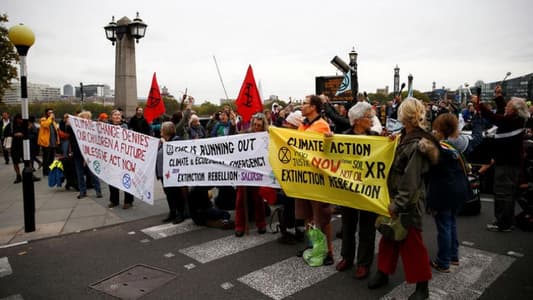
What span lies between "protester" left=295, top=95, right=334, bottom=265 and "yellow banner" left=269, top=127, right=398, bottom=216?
0.47 feet

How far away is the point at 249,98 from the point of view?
287 inches

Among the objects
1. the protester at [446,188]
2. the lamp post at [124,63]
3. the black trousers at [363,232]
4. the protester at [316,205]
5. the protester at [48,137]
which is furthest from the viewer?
the lamp post at [124,63]

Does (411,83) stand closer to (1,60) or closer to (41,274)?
(41,274)

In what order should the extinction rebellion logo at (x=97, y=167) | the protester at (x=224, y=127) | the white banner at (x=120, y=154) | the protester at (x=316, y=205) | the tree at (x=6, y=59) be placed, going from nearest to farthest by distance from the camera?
the protester at (x=316, y=205), the white banner at (x=120, y=154), the extinction rebellion logo at (x=97, y=167), the protester at (x=224, y=127), the tree at (x=6, y=59)

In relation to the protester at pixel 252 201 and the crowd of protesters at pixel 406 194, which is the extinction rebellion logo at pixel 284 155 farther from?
the protester at pixel 252 201

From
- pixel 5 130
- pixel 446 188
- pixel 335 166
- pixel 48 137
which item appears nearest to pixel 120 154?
pixel 335 166

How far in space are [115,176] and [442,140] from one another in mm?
5506

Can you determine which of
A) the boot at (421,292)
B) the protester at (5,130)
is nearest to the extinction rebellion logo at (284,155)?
the boot at (421,292)

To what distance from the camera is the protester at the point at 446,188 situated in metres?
4.27

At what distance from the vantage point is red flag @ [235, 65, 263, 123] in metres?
7.25

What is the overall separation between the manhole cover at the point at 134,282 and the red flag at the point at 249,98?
12.2 ft

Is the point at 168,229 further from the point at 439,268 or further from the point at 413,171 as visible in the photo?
the point at 413,171

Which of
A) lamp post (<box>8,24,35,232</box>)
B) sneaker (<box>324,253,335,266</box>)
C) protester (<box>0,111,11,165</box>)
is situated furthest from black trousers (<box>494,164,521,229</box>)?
protester (<box>0,111,11,165</box>)

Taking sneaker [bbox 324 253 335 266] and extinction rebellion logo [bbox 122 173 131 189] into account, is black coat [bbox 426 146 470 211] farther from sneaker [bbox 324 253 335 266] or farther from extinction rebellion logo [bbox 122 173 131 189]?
extinction rebellion logo [bbox 122 173 131 189]
